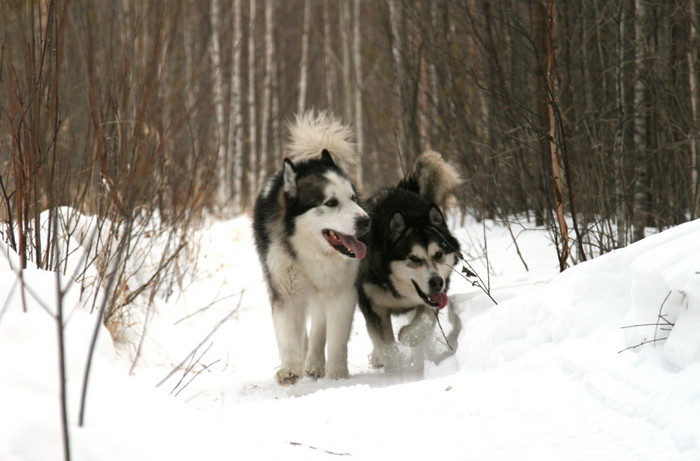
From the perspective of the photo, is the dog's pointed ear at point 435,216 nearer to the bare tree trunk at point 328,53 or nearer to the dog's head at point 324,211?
the dog's head at point 324,211

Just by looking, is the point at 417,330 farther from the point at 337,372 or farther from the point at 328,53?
the point at 328,53

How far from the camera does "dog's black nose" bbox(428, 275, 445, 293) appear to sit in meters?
4.81

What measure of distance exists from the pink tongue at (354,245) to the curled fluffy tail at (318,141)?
890 millimetres

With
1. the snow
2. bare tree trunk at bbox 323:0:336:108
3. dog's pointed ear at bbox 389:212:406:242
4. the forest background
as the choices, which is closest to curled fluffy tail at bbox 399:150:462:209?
the forest background

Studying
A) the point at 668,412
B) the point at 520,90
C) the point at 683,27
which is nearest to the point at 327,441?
the point at 668,412

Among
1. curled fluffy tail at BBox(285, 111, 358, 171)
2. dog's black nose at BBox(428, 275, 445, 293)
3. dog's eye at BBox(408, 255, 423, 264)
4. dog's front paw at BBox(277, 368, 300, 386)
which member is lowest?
dog's front paw at BBox(277, 368, 300, 386)

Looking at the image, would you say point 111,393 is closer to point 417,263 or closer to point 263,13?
point 417,263

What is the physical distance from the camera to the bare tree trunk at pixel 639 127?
5.15 metres

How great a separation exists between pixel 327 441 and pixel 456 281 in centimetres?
506

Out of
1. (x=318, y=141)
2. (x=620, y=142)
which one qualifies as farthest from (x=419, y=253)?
(x=620, y=142)

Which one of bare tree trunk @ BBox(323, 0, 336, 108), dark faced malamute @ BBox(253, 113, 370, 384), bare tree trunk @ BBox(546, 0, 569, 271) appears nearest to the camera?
bare tree trunk @ BBox(546, 0, 569, 271)

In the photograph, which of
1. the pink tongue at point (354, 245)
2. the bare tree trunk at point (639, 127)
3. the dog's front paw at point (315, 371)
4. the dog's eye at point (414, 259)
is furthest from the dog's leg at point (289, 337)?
the bare tree trunk at point (639, 127)

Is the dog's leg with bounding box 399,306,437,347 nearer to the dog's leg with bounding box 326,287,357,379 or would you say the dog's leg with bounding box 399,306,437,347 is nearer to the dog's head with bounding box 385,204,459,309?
the dog's head with bounding box 385,204,459,309

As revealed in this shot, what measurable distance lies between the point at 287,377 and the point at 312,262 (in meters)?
0.76
